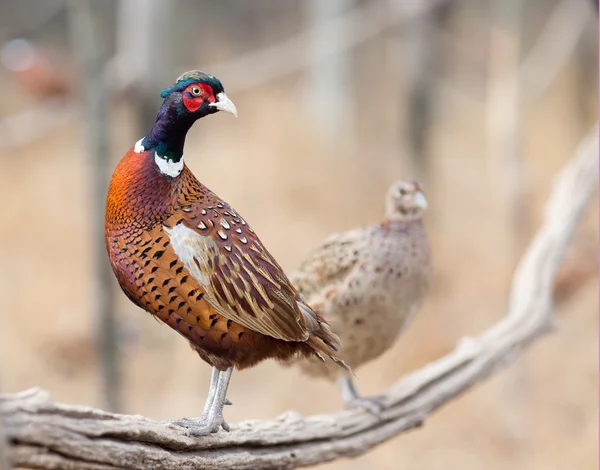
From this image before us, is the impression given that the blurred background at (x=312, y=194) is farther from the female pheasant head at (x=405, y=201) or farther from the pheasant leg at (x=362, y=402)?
the female pheasant head at (x=405, y=201)

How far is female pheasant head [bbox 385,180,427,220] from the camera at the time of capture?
2.20 m

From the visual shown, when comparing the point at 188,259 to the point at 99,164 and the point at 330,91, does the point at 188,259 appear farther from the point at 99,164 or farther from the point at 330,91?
the point at 330,91

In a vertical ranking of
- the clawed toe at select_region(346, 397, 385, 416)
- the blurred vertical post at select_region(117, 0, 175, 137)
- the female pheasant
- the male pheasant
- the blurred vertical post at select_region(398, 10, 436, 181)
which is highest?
the blurred vertical post at select_region(398, 10, 436, 181)

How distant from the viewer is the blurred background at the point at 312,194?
473 cm

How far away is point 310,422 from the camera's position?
2.29 meters

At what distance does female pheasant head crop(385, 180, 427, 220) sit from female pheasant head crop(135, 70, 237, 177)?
857 mm

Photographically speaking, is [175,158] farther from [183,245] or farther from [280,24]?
[280,24]

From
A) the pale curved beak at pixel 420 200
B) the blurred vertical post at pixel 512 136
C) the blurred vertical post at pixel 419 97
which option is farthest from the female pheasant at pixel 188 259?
the blurred vertical post at pixel 419 97

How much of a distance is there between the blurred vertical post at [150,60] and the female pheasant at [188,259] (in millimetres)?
2142

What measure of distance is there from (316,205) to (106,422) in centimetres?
556

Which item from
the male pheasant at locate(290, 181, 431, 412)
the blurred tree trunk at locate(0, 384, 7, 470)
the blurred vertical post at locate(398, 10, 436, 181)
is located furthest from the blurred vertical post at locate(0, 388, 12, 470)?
the blurred vertical post at locate(398, 10, 436, 181)

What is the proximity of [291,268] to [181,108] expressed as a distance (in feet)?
14.7

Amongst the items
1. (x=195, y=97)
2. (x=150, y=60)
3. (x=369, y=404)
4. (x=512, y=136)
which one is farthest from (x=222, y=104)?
(x=512, y=136)

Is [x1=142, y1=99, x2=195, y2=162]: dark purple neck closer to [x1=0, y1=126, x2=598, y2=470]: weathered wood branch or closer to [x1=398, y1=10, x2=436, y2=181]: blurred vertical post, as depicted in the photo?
[x1=0, y1=126, x2=598, y2=470]: weathered wood branch
